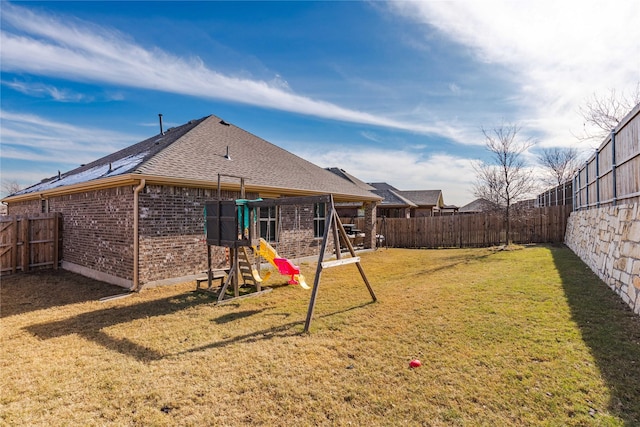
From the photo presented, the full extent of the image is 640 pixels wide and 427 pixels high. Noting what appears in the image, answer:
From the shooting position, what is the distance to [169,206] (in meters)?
8.40

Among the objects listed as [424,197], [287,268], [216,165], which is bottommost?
[287,268]

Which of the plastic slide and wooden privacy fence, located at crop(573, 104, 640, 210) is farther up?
wooden privacy fence, located at crop(573, 104, 640, 210)

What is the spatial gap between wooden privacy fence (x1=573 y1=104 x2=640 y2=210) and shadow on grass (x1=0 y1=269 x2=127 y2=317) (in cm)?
1093

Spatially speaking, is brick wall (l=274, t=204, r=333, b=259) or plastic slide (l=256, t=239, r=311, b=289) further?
brick wall (l=274, t=204, r=333, b=259)

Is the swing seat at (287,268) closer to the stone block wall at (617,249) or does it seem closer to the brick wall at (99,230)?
the brick wall at (99,230)

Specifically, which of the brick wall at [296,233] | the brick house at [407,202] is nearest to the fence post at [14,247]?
the brick wall at [296,233]

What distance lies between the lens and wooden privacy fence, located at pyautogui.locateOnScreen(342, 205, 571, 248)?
1585 cm

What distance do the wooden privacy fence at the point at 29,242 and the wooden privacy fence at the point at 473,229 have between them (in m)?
13.3

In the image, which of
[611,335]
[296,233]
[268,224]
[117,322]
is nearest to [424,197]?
[296,233]

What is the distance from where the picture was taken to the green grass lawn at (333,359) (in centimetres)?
290

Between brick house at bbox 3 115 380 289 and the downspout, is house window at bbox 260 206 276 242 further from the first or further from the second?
the downspout

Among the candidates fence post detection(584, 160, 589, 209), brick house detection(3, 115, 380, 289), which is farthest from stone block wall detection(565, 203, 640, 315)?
brick house detection(3, 115, 380, 289)

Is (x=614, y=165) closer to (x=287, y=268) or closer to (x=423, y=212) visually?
(x=287, y=268)

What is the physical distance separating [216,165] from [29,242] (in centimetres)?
675
